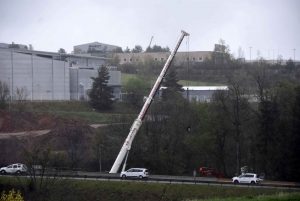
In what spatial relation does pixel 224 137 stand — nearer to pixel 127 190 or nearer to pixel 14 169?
pixel 127 190

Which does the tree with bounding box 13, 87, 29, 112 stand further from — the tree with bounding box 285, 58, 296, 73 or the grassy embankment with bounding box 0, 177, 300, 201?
the tree with bounding box 285, 58, 296, 73

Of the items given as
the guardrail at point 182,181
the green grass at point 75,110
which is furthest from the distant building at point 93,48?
the guardrail at point 182,181

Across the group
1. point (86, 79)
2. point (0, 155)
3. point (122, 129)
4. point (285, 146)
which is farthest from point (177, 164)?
point (86, 79)

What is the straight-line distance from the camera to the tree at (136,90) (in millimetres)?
62591

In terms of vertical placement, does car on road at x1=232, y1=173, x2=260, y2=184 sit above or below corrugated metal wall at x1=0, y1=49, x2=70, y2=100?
below

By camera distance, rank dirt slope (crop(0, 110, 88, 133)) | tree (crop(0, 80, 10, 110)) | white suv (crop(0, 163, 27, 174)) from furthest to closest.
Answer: tree (crop(0, 80, 10, 110))
dirt slope (crop(0, 110, 88, 133))
white suv (crop(0, 163, 27, 174))

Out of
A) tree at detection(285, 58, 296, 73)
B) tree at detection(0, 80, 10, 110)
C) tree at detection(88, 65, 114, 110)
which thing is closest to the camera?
tree at detection(0, 80, 10, 110)

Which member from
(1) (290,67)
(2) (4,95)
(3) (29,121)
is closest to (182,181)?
(3) (29,121)

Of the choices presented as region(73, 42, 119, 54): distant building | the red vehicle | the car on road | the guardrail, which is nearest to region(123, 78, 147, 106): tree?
the red vehicle

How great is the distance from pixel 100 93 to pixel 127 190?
30101 mm

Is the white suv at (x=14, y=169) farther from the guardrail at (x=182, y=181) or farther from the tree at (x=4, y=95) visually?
the tree at (x=4, y=95)

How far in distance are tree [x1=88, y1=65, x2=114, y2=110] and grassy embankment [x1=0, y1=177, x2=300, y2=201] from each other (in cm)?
2669

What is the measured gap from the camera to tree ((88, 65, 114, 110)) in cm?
5844

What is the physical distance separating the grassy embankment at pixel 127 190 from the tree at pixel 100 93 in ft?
87.6
